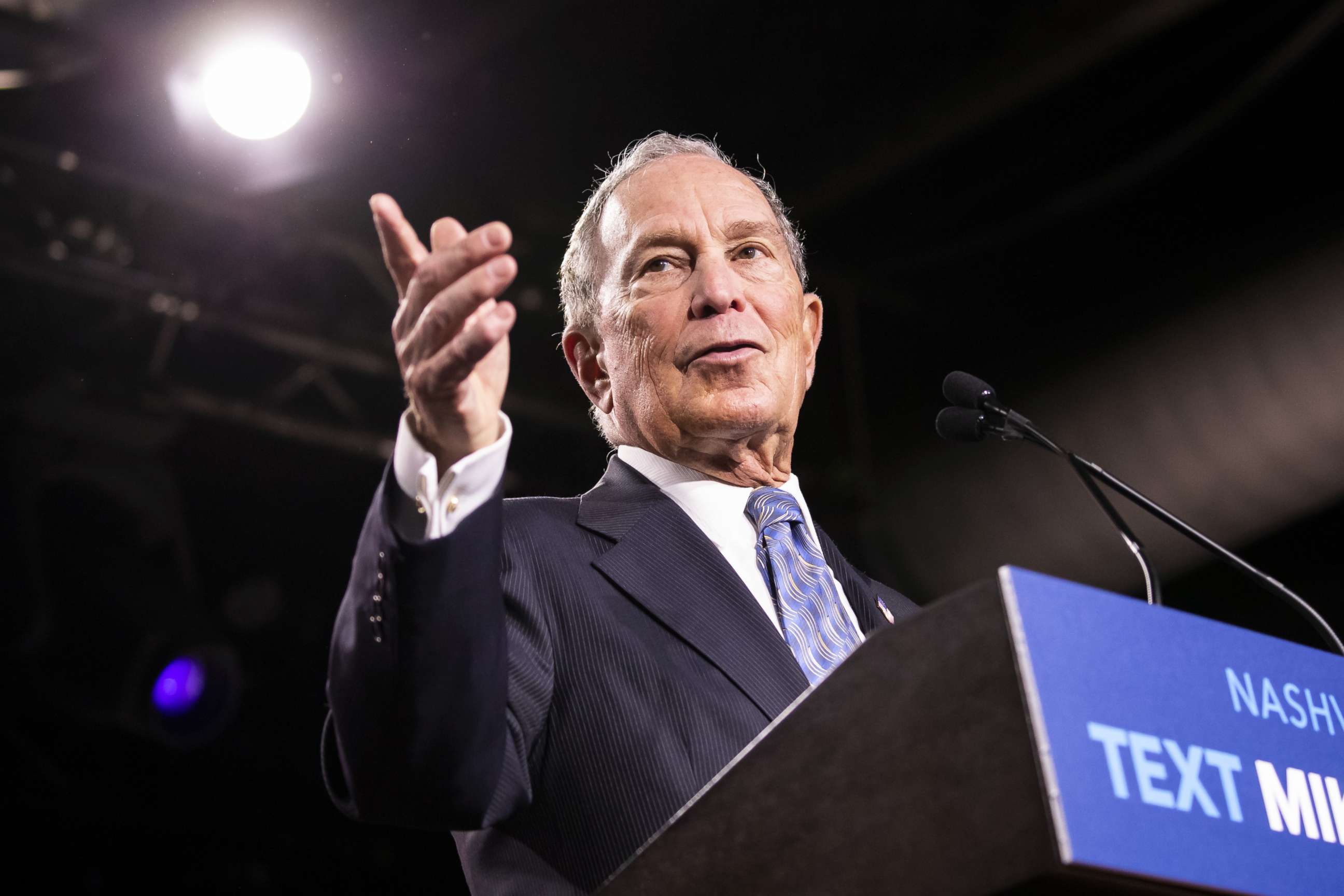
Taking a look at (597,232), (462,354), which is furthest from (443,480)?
(597,232)

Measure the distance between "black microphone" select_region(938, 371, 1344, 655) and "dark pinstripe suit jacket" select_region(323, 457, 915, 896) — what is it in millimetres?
413

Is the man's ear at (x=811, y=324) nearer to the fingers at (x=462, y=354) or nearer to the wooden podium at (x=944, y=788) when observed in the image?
the fingers at (x=462, y=354)

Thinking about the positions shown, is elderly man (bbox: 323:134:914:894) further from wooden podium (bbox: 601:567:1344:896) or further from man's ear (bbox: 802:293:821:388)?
wooden podium (bbox: 601:567:1344:896)

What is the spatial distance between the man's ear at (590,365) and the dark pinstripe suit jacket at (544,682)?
45 cm

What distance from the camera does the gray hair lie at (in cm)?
204

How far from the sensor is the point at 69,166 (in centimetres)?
368

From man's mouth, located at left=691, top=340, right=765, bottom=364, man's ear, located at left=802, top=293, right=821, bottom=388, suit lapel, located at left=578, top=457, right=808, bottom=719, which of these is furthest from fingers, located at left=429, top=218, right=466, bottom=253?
man's ear, located at left=802, top=293, right=821, bottom=388

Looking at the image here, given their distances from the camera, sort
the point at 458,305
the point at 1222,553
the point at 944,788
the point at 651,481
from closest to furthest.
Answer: the point at 944,788 → the point at 458,305 → the point at 1222,553 → the point at 651,481

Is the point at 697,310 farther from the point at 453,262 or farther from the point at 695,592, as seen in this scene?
the point at 453,262

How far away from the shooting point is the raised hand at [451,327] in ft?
3.38

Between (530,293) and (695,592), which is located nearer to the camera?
(695,592)

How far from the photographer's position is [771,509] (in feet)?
5.44

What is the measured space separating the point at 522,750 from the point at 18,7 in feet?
9.89

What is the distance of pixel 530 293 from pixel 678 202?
8.71ft
